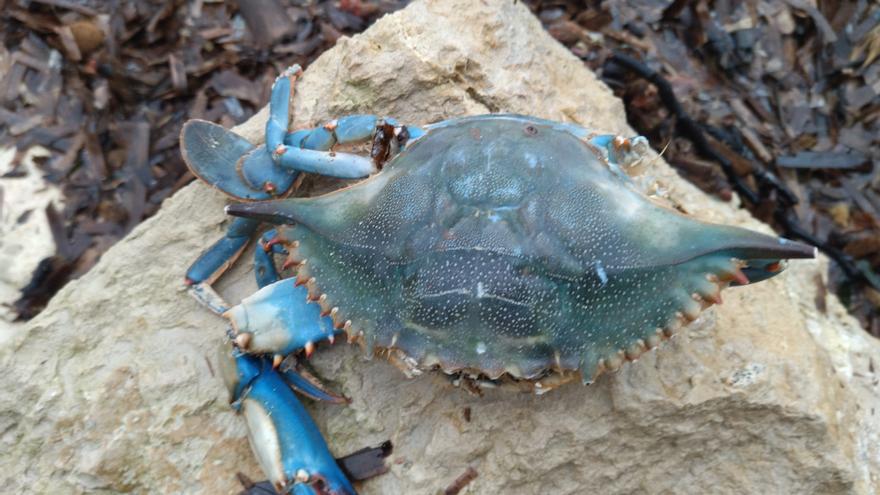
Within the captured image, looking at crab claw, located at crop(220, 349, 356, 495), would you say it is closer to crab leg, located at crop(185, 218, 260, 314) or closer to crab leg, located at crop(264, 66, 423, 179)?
crab leg, located at crop(185, 218, 260, 314)

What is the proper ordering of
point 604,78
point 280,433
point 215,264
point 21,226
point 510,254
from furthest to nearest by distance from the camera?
point 604,78
point 21,226
point 215,264
point 280,433
point 510,254

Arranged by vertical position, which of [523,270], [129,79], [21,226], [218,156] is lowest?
[21,226]

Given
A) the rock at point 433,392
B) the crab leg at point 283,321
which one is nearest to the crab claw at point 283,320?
the crab leg at point 283,321

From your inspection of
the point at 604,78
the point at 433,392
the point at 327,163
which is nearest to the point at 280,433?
the point at 433,392

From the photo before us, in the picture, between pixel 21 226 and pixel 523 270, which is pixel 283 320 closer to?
pixel 523 270

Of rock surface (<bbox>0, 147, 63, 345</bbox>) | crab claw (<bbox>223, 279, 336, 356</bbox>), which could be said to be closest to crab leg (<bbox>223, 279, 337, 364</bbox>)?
crab claw (<bbox>223, 279, 336, 356</bbox>)

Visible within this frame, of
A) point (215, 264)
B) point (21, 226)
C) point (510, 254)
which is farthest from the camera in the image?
point (21, 226)
